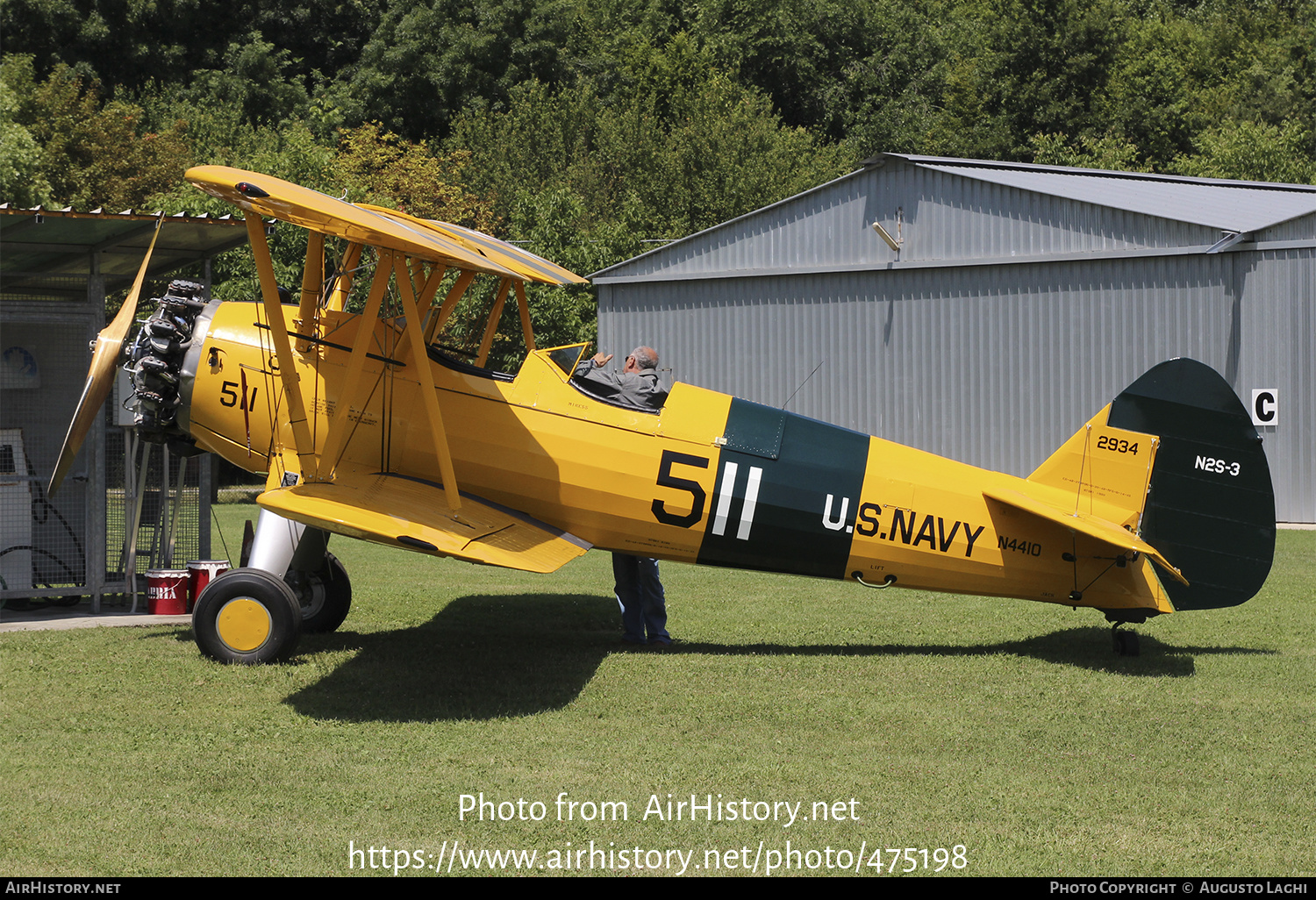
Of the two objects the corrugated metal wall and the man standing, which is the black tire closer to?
the man standing

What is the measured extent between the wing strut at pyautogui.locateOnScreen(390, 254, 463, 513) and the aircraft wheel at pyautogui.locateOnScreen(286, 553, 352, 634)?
2.43 m

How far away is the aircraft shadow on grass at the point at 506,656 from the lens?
741 cm

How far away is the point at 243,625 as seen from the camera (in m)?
8.17

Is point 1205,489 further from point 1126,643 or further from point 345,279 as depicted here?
point 345,279

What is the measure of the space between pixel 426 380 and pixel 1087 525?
15.2ft

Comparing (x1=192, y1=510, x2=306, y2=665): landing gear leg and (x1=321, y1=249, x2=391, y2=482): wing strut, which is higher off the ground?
(x1=321, y1=249, x2=391, y2=482): wing strut

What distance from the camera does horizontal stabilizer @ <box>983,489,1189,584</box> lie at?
25.6 feet

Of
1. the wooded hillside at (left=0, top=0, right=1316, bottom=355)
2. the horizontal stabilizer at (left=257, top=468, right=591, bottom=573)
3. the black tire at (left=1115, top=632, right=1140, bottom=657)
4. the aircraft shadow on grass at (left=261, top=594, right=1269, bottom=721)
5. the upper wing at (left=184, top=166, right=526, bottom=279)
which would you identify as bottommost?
the aircraft shadow on grass at (left=261, top=594, right=1269, bottom=721)

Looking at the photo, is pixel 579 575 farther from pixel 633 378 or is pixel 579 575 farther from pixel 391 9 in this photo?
pixel 391 9

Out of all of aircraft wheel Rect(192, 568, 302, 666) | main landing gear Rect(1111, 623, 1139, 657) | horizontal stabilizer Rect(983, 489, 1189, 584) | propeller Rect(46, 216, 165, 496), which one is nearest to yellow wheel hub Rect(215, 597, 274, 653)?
aircraft wheel Rect(192, 568, 302, 666)

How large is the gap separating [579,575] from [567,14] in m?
49.3

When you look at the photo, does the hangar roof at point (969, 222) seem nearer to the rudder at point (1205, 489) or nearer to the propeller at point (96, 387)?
the rudder at point (1205, 489)

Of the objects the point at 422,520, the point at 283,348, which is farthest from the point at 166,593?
the point at 422,520
